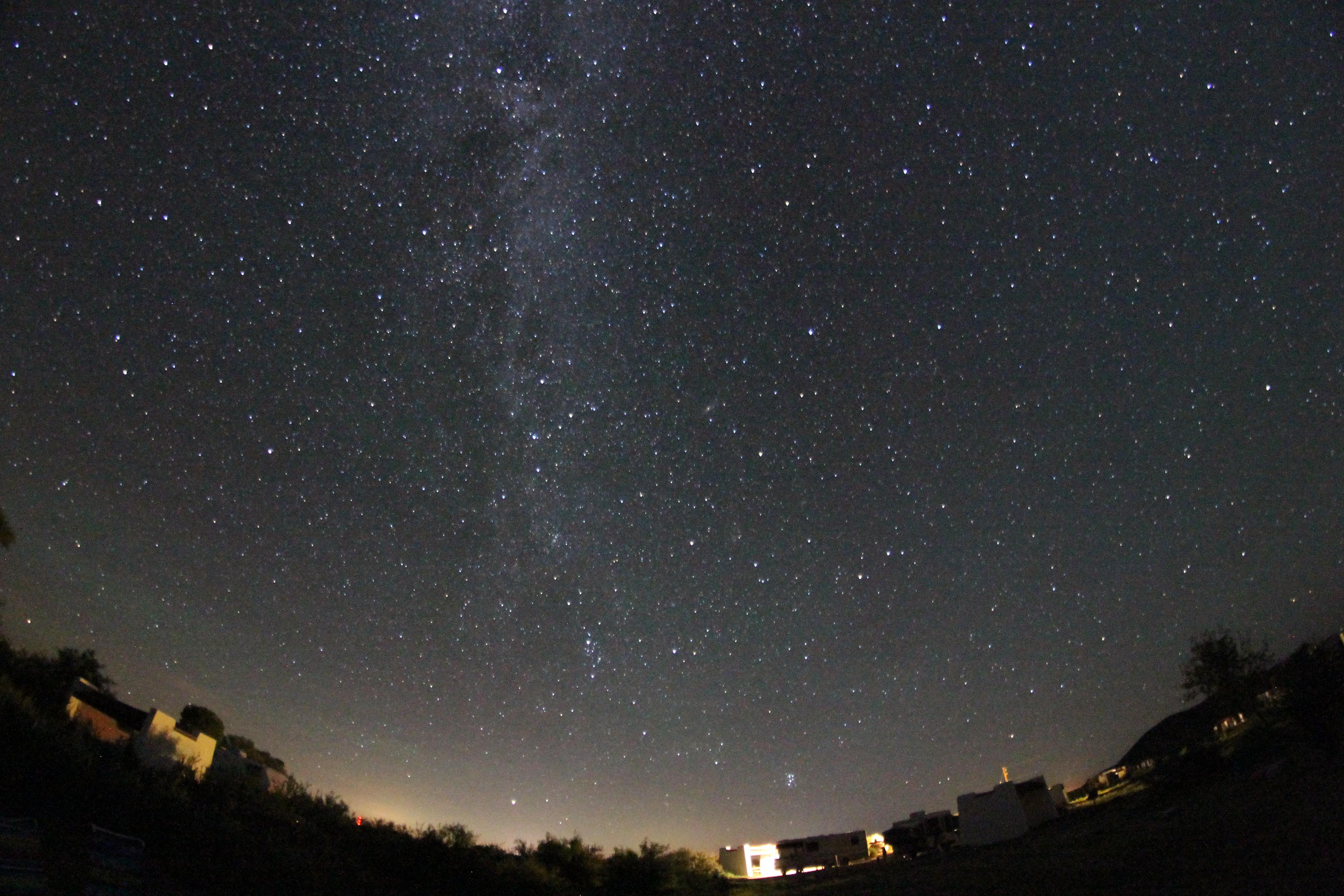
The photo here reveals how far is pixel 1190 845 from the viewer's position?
16922 mm

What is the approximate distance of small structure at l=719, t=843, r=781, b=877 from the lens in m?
57.3

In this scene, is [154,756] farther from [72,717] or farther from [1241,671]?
[1241,671]

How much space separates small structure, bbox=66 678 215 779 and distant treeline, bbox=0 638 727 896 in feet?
2.64

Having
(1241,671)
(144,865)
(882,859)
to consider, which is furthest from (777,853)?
(144,865)

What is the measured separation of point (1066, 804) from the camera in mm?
40750

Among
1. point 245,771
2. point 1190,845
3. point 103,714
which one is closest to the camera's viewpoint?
point 1190,845

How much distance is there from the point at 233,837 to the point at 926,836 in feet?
136

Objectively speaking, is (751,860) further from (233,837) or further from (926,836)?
(233,837)

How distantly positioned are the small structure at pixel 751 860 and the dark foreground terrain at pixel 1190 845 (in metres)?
29.7

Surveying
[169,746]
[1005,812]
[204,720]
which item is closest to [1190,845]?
[1005,812]

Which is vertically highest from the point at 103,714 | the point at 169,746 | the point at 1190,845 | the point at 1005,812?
the point at 103,714

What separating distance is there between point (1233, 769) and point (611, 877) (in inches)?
834

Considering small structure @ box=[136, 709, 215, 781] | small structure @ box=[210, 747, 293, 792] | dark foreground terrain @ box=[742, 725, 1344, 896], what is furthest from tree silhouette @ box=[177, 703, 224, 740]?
dark foreground terrain @ box=[742, 725, 1344, 896]

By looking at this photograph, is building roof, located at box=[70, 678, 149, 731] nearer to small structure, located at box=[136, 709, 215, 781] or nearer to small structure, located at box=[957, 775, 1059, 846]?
small structure, located at box=[136, 709, 215, 781]
